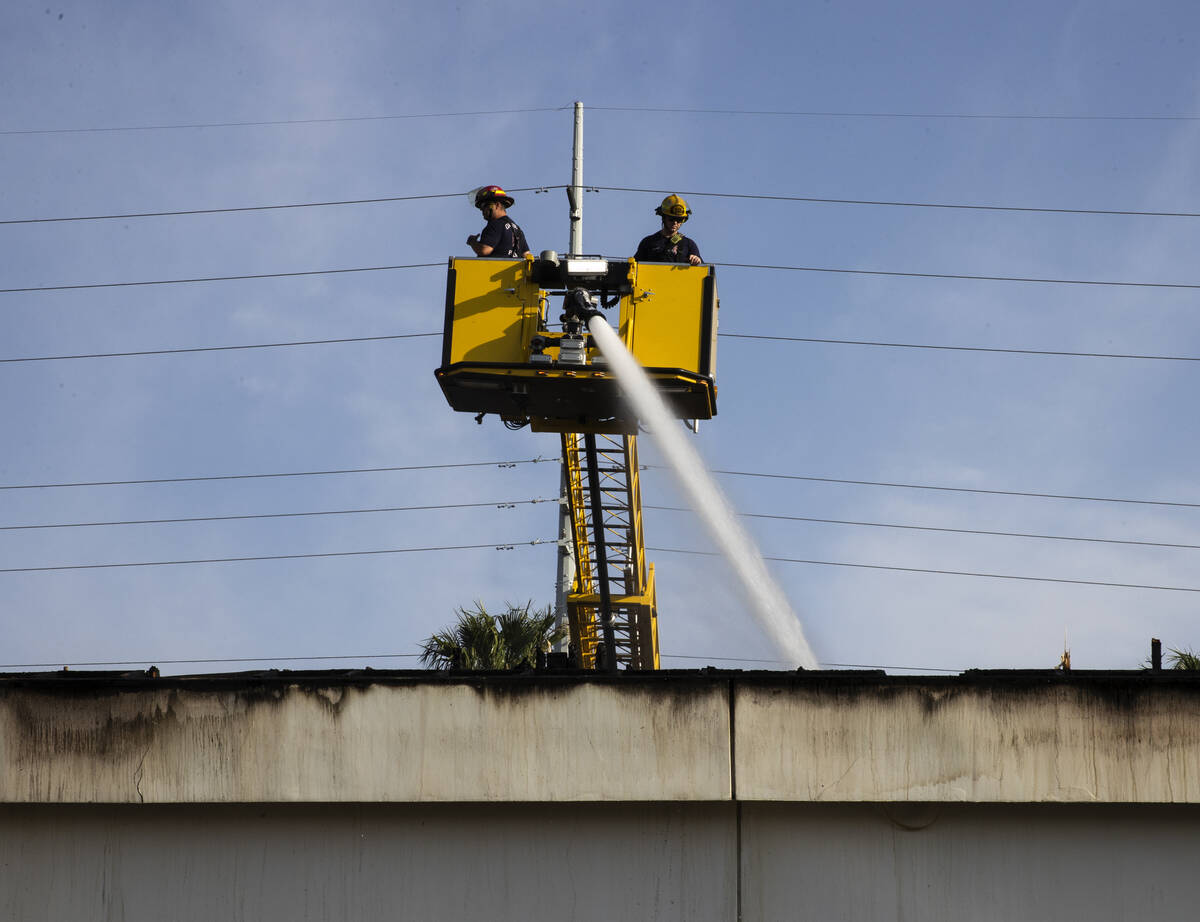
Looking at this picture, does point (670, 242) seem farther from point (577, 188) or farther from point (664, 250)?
point (577, 188)

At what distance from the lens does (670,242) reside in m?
15.4

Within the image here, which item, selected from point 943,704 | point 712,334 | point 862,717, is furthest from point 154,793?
point 712,334

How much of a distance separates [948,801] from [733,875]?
47.7 inches

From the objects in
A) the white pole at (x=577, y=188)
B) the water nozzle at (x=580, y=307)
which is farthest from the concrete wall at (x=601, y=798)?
the white pole at (x=577, y=188)

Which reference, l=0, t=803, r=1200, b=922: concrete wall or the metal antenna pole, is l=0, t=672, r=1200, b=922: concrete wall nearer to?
l=0, t=803, r=1200, b=922: concrete wall

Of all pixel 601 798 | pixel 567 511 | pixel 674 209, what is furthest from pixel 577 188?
pixel 601 798

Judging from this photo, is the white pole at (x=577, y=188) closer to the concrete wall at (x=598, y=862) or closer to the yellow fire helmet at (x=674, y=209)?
the yellow fire helmet at (x=674, y=209)

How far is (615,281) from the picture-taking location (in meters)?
14.2

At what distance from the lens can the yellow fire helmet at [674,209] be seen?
51.1ft

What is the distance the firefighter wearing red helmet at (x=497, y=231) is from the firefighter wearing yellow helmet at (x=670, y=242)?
143cm

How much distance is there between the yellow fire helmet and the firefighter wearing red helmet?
170cm

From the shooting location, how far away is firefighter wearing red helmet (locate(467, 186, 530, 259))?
15.2 m

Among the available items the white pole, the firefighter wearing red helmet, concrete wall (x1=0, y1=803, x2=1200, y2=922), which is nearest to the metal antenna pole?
the white pole

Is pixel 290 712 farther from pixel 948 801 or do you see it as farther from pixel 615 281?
pixel 615 281
